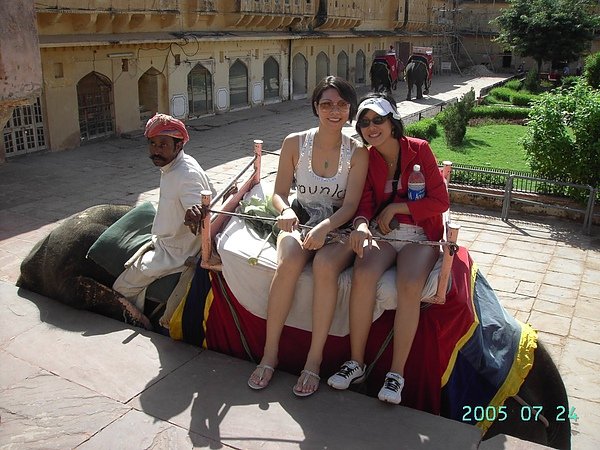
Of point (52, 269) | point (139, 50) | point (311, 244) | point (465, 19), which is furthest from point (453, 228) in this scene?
point (465, 19)

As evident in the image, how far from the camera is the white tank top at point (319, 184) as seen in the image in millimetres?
3912

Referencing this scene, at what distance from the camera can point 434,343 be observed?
3.52 meters

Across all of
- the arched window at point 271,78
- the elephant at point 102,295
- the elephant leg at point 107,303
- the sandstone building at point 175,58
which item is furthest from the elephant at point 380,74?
the elephant leg at point 107,303

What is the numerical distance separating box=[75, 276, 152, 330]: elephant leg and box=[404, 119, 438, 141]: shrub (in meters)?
9.52

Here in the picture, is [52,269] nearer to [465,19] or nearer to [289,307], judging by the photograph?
[289,307]

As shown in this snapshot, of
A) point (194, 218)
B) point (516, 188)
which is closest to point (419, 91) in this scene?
point (516, 188)

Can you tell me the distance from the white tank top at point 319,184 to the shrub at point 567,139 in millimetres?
6315

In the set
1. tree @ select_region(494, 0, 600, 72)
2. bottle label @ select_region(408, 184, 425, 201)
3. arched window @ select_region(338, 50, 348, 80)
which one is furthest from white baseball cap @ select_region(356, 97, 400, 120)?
tree @ select_region(494, 0, 600, 72)

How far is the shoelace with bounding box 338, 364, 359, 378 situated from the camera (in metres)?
3.47

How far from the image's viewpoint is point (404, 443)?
307 centimetres

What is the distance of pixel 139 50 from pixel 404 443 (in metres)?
14.3

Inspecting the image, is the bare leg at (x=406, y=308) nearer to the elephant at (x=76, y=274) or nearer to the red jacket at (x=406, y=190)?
the red jacket at (x=406, y=190)
